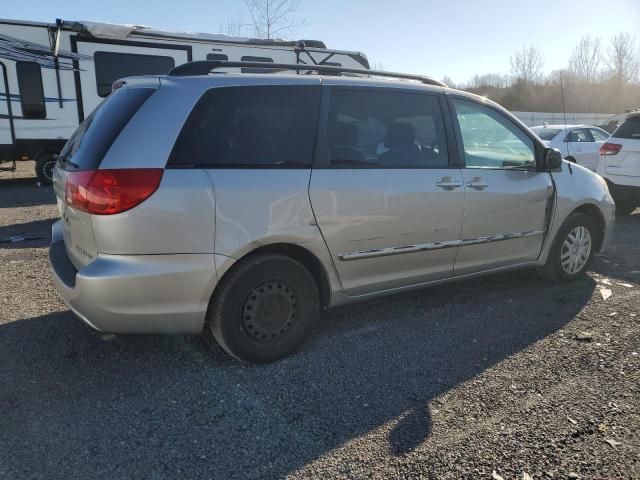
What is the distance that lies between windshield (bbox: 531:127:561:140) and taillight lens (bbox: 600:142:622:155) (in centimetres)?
428

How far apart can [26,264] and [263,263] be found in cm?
361

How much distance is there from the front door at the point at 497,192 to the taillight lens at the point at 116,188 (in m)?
2.38

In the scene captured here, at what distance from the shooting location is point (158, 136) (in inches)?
117

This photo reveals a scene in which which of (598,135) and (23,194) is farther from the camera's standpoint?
(598,135)

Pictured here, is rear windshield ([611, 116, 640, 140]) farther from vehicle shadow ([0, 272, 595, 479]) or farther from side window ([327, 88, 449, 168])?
side window ([327, 88, 449, 168])

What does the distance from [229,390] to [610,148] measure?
7.72m

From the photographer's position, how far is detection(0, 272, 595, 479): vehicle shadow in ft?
8.23

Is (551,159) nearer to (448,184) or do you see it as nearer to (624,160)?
(448,184)

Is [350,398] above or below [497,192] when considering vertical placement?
below

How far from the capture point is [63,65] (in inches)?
419

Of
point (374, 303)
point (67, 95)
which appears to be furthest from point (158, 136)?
point (67, 95)

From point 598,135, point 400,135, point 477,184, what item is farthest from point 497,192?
point 598,135

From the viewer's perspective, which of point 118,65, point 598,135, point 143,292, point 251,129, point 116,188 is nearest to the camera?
point 116,188

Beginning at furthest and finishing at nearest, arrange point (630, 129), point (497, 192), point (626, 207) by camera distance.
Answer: point (626, 207) < point (630, 129) < point (497, 192)
